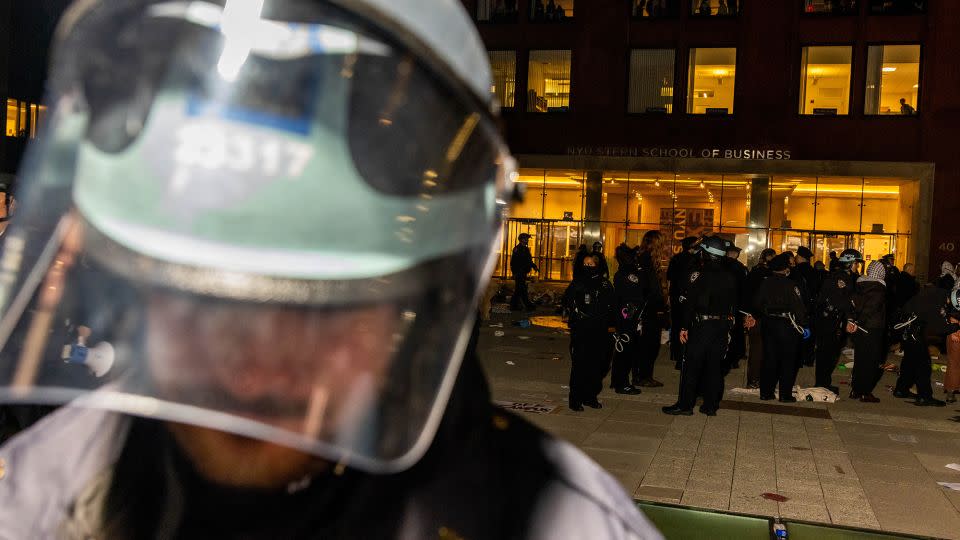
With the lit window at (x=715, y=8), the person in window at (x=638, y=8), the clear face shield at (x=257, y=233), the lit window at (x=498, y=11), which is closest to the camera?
the clear face shield at (x=257, y=233)

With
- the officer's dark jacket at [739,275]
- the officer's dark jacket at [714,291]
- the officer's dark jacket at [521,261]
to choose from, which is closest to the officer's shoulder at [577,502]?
the officer's dark jacket at [714,291]

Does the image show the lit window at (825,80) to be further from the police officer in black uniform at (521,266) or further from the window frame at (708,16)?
the police officer in black uniform at (521,266)

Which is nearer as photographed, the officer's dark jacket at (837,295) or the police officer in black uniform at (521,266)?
the officer's dark jacket at (837,295)

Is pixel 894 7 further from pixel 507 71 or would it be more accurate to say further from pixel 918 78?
pixel 507 71

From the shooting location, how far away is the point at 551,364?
1480 cm

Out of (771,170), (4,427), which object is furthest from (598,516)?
(771,170)

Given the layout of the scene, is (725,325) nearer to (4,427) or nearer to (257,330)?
(4,427)

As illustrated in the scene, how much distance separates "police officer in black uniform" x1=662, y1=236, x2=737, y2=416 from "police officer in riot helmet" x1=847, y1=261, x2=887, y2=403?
8.22 feet

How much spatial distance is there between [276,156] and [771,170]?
28859 millimetres

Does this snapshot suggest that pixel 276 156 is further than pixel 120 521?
No

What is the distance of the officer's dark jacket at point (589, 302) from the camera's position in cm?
1070

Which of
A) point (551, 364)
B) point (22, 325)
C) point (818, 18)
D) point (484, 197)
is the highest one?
point (818, 18)

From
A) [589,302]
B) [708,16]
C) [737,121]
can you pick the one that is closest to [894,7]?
[708,16]

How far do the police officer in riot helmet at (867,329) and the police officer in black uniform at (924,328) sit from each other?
332mm
